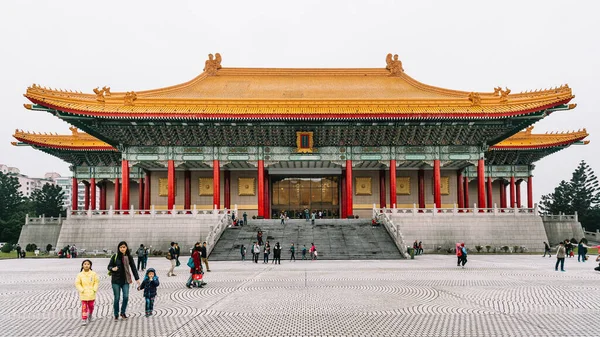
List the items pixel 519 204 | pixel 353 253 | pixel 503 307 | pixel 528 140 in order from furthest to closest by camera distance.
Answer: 1. pixel 519 204
2. pixel 528 140
3. pixel 353 253
4. pixel 503 307

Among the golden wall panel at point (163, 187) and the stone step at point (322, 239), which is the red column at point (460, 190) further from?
the golden wall panel at point (163, 187)

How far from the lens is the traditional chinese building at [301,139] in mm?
36062

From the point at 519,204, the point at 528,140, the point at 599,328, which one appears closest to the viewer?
the point at 599,328

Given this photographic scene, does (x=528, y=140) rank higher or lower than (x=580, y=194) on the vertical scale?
higher

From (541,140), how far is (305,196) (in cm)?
2227

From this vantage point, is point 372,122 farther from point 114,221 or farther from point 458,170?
point 114,221

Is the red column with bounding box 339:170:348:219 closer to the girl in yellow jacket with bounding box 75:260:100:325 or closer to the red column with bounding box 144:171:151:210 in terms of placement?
the red column with bounding box 144:171:151:210

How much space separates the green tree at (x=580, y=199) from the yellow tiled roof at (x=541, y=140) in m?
12.8

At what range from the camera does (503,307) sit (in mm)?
11148

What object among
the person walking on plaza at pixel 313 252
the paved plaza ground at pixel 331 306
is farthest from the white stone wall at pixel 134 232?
the paved plaza ground at pixel 331 306

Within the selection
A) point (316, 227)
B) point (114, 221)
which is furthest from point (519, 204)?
point (114, 221)

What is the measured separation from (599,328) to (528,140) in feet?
136

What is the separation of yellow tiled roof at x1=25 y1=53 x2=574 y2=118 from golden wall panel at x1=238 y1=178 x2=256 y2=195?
22.6ft

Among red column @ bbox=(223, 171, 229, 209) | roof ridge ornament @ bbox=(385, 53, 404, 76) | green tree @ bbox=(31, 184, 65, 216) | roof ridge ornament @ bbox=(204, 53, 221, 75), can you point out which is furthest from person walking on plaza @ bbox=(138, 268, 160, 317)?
green tree @ bbox=(31, 184, 65, 216)
